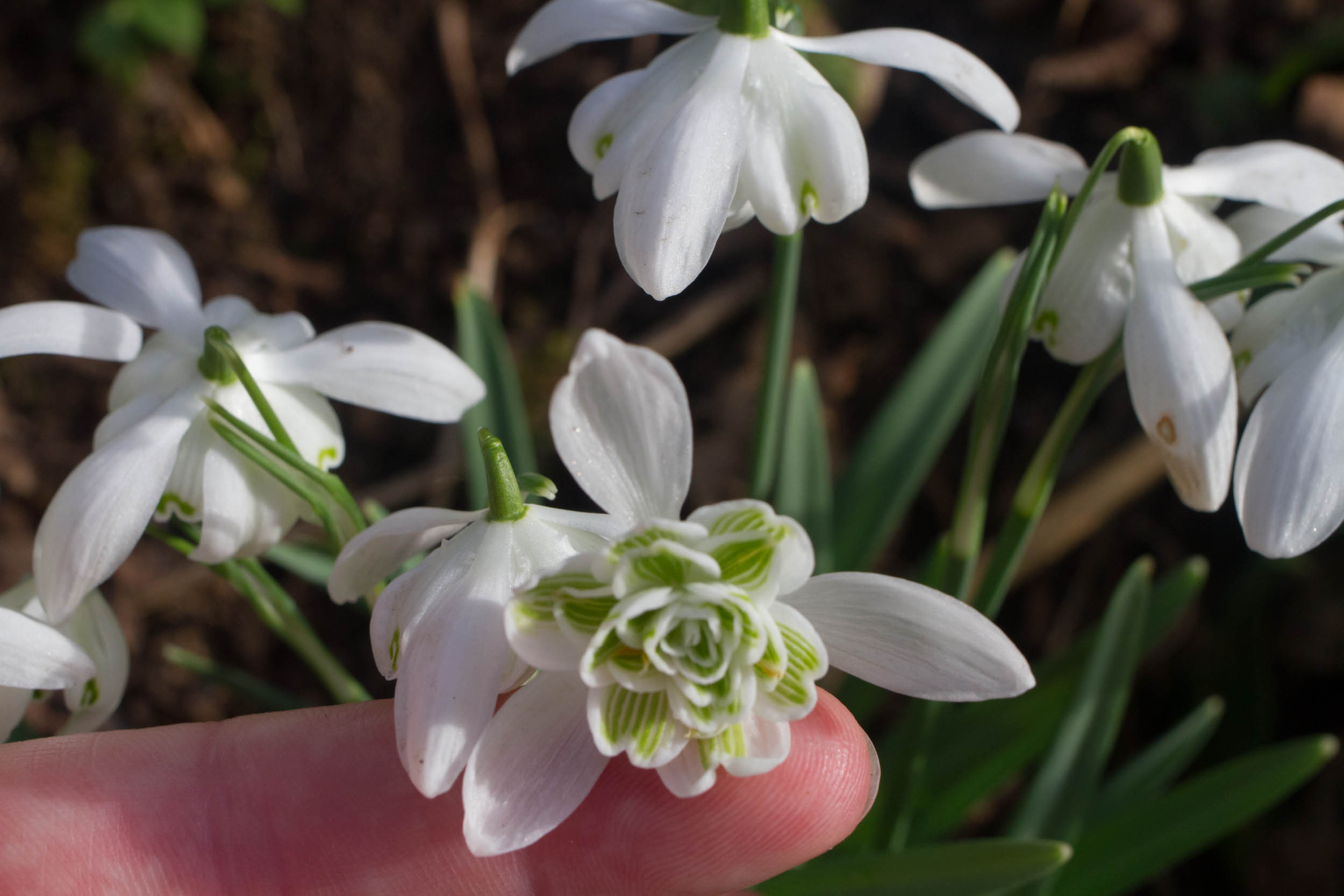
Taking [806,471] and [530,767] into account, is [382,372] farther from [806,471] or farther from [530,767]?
[806,471]

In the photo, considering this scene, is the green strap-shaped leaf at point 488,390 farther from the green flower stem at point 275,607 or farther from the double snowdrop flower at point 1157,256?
the double snowdrop flower at point 1157,256

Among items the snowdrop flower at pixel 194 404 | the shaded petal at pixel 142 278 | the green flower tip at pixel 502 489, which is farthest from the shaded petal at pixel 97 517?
the green flower tip at pixel 502 489

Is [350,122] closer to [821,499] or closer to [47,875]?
[821,499]

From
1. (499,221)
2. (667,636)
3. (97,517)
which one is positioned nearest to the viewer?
(667,636)

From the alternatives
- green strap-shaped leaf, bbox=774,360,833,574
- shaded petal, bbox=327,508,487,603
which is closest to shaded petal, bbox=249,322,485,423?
shaded petal, bbox=327,508,487,603

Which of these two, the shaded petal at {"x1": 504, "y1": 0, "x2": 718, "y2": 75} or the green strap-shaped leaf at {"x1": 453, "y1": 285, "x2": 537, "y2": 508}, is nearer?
the shaded petal at {"x1": 504, "y1": 0, "x2": 718, "y2": 75}

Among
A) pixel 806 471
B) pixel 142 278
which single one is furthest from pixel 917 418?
pixel 142 278

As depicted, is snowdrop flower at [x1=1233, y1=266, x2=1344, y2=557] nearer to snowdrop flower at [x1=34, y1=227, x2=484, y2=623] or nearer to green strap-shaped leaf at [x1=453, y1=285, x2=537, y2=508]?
snowdrop flower at [x1=34, y1=227, x2=484, y2=623]
